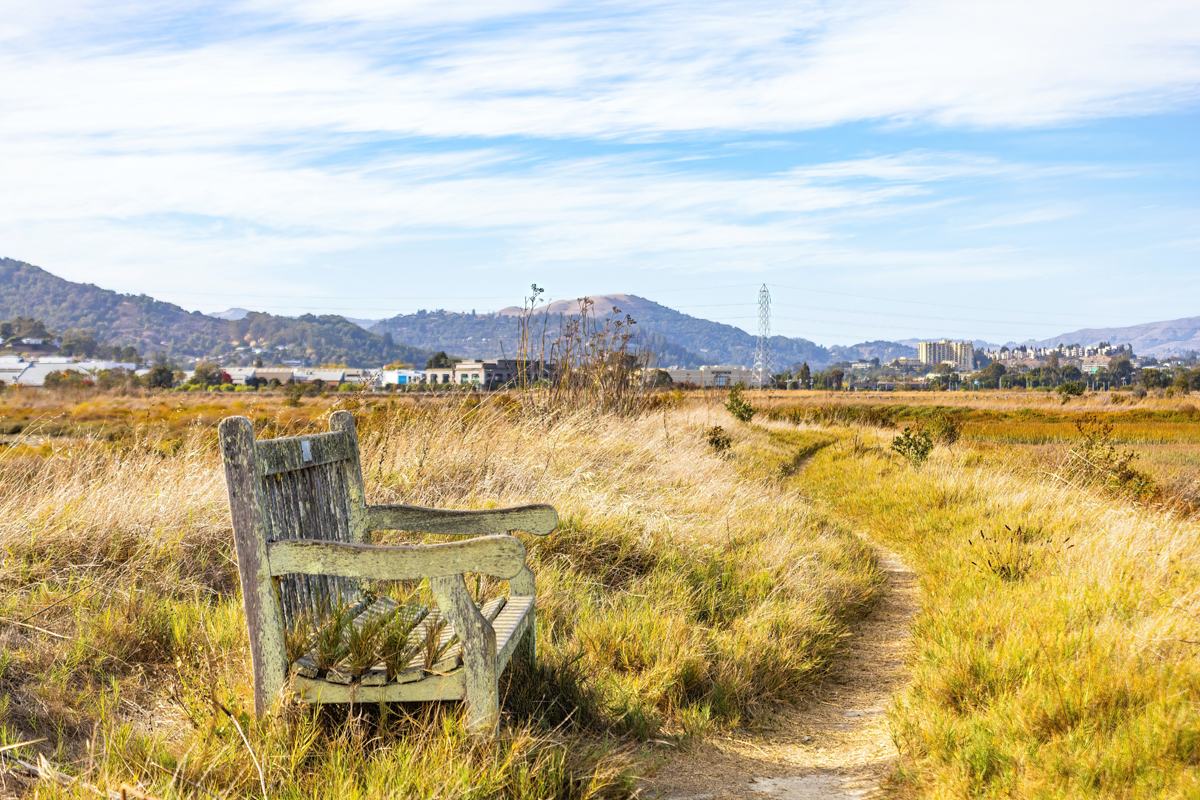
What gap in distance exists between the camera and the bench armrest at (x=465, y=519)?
330cm

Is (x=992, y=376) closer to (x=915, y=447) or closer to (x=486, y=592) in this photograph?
(x=915, y=447)

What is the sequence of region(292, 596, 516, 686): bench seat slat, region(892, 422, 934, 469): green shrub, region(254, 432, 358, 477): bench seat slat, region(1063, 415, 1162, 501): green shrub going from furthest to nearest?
1. region(892, 422, 934, 469): green shrub
2. region(1063, 415, 1162, 501): green shrub
3. region(254, 432, 358, 477): bench seat slat
4. region(292, 596, 516, 686): bench seat slat

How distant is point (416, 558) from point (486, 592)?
2024 mm

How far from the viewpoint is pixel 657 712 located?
3543 millimetres

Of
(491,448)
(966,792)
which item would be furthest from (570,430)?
(966,792)

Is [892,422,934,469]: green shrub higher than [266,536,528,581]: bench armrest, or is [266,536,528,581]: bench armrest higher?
[266,536,528,581]: bench armrest

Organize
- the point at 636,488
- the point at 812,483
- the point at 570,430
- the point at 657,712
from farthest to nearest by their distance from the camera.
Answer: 1. the point at 812,483
2. the point at 570,430
3. the point at 636,488
4. the point at 657,712

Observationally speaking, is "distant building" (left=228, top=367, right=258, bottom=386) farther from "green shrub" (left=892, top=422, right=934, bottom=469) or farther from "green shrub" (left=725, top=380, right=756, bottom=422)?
"green shrub" (left=892, top=422, right=934, bottom=469)

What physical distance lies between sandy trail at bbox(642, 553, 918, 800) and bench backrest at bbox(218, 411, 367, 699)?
138 centimetres

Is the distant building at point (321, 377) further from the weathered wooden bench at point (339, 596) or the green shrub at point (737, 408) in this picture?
the weathered wooden bench at point (339, 596)

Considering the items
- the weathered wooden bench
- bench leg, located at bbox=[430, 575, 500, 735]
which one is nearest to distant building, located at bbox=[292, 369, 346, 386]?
the weathered wooden bench

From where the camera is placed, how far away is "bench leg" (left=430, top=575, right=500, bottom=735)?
248 cm

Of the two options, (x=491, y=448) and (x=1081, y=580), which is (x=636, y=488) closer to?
(x=491, y=448)

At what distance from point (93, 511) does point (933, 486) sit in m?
8.28
